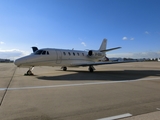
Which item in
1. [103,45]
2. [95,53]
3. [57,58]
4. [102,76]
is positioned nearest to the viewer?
[102,76]

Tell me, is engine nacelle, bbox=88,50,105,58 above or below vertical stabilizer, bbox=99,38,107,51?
below

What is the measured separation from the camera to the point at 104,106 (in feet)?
14.0

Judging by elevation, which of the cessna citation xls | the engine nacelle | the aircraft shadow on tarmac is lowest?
the aircraft shadow on tarmac

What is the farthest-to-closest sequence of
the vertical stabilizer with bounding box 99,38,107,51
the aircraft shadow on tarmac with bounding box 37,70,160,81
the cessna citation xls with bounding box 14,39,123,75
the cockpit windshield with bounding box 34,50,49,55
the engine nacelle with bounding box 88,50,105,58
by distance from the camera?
the vertical stabilizer with bounding box 99,38,107,51, the engine nacelle with bounding box 88,50,105,58, the cockpit windshield with bounding box 34,50,49,55, the cessna citation xls with bounding box 14,39,123,75, the aircraft shadow on tarmac with bounding box 37,70,160,81

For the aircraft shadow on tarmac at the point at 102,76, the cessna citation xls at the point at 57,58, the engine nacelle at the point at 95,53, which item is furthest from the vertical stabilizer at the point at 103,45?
the aircraft shadow on tarmac at the point at 102,76

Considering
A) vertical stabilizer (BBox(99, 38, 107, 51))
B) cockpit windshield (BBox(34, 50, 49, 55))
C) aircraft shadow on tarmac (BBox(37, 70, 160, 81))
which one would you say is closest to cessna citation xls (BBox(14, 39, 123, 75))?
cockpit windshield (BBox(34, 50, 49, 55))

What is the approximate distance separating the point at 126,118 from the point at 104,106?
93 centimetres

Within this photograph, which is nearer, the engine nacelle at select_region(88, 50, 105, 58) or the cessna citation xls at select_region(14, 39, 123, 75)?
the cessna citation xls at select_region(14, 39, 123, 75)

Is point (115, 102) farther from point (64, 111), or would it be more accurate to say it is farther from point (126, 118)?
point (64, 111)

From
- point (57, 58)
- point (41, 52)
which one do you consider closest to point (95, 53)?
point (57, 58)

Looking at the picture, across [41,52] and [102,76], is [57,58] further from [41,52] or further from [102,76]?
[102,76]

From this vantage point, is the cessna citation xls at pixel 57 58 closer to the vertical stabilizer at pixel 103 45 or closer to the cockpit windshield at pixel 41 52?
the cockpit windshield at pixel 41 52

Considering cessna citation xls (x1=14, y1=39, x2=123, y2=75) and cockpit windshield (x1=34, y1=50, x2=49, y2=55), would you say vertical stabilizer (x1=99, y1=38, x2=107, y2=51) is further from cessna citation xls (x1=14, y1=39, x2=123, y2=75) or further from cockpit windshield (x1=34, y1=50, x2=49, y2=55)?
cockpit windshield (x1=34, y1=50, x2=49, y2=55)

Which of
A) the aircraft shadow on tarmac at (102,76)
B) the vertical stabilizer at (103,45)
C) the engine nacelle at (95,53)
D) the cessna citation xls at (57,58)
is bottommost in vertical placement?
the aircraft shadow on tarmac at (102,76)
